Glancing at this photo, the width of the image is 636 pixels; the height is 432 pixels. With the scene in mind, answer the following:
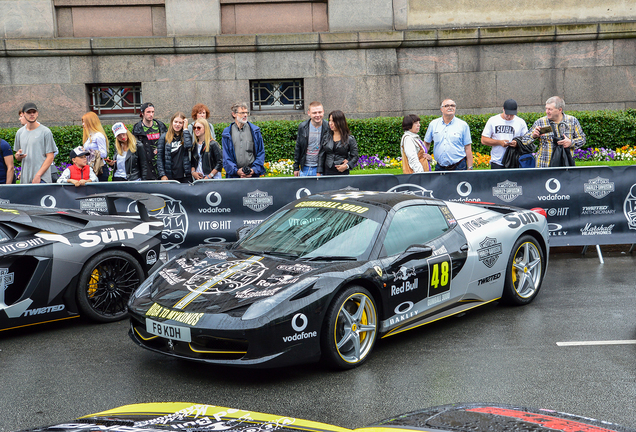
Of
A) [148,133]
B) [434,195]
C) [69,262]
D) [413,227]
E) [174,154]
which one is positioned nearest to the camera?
[413,227]

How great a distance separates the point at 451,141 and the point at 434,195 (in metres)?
1.25

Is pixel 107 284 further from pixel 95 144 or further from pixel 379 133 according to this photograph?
pixel 379 133

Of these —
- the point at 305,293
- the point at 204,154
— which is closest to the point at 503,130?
the point at 204,154

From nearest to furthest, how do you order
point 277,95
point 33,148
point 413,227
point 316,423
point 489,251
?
point 316,423 < point 413,227 < point 489,251 < point 33,148 < point 277,95

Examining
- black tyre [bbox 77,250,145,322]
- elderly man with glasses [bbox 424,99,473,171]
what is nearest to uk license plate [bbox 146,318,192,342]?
black tyre [bbox 77,250,145,322]

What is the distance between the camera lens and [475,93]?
611 inches

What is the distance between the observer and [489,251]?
6.12 m

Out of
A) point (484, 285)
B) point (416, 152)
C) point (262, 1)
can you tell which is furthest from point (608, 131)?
point (484, 285)

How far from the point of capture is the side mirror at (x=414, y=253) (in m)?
5.30

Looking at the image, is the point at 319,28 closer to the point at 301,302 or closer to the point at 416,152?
the point at 416,152

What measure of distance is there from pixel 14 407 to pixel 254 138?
6123 mm

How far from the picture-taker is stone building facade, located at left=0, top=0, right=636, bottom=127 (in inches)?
582

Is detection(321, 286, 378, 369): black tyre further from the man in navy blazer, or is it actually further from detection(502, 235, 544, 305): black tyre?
the man in navy blazer

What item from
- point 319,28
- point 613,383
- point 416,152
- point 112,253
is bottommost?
point 613,383
